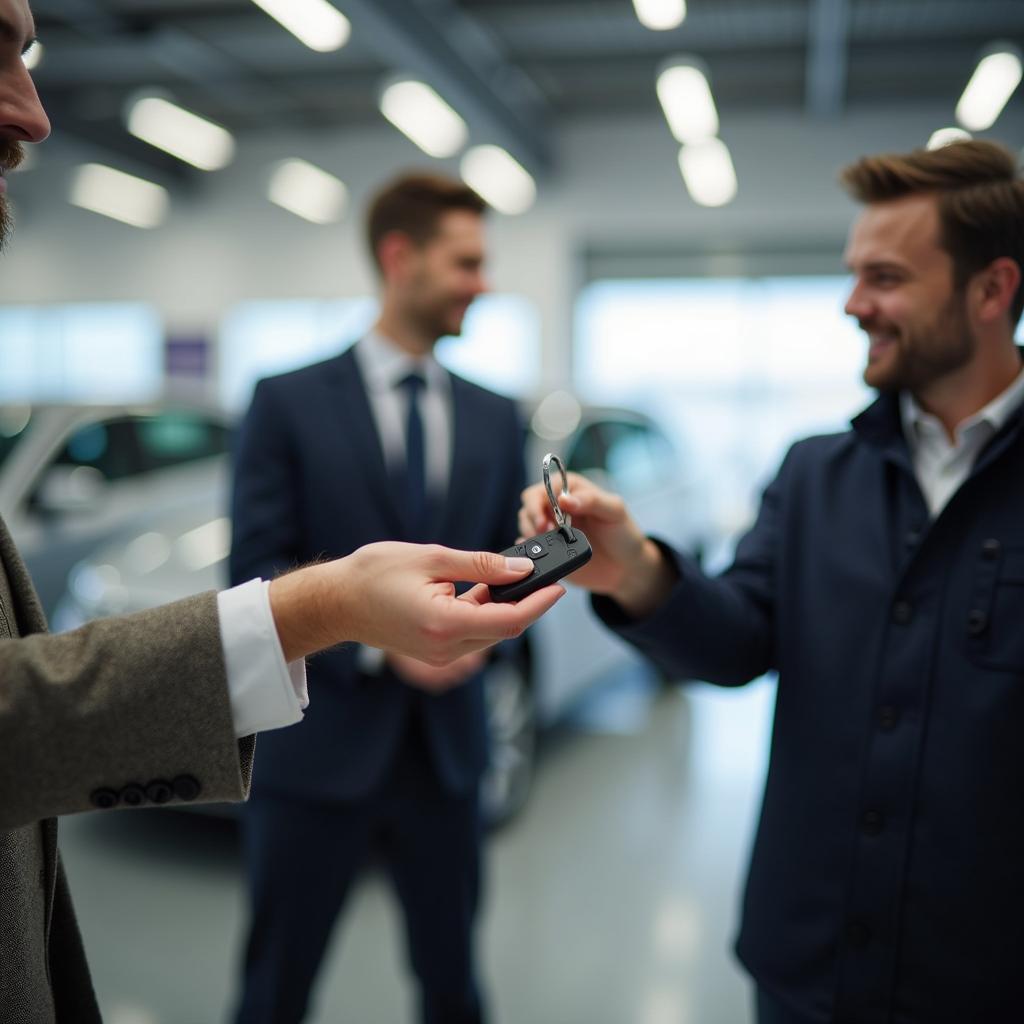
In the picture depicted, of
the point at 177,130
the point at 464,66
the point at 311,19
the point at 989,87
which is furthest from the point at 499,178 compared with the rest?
the point at 989,87

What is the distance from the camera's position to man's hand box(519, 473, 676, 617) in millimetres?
1422

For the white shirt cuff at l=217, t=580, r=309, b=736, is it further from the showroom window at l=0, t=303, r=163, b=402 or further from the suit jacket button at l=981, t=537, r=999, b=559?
the showroom window at l=0, t=303, r=163, b=402

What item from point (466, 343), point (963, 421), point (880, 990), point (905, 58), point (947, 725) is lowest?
point (880, 990)

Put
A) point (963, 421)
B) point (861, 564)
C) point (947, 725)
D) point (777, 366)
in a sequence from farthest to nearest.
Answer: point (777, 366) < point (963, 421) < point (861, 564) < point (947, 725)

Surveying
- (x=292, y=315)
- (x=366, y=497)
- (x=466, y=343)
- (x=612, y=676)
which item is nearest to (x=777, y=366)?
(x=466, y=343)

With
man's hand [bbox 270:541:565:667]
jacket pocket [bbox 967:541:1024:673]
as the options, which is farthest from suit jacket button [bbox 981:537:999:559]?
man's hand [bbox 270:541:565:667]

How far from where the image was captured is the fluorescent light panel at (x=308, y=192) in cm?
1052

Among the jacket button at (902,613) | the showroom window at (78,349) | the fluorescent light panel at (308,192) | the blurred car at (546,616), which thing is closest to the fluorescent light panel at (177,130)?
the fluorescent light panel at (308,192)

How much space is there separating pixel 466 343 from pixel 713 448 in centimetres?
307

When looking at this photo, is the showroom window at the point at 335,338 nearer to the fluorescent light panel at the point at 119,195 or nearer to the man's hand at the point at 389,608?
the fluorescent light panel at the point at 119,195

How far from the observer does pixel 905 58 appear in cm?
855

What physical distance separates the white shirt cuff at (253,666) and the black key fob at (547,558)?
226 mm

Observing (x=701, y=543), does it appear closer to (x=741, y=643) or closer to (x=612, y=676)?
(x=612, y=676)

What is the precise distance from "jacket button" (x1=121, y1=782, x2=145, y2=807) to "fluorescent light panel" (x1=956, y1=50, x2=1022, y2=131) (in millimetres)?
7584
